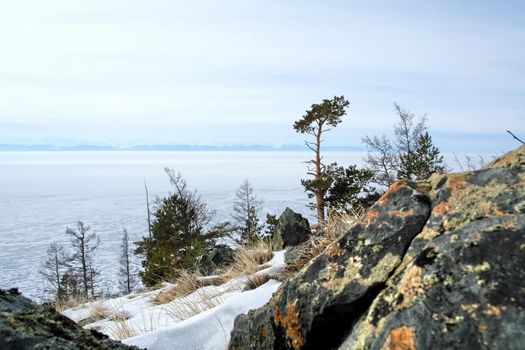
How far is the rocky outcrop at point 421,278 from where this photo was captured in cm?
157

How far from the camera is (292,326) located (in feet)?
7.82

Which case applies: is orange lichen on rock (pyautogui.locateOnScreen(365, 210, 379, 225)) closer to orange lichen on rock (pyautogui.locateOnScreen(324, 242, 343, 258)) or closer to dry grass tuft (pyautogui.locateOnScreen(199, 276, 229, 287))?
orange lichen on rock (pyautogui.locateOnScreen(324, 242, 343, 258))

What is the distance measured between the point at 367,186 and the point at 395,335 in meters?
23.0

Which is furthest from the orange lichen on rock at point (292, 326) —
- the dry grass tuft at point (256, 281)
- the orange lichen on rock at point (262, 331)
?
the dry grass tuft at point (256, 281)

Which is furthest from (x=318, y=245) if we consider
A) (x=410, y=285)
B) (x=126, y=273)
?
(x=126, y=273)

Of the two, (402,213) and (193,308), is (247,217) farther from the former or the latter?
(402,213)

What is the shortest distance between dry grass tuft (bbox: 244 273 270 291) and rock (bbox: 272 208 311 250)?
7.20m

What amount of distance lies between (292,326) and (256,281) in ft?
12.4

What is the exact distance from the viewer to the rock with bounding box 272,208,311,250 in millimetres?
13844

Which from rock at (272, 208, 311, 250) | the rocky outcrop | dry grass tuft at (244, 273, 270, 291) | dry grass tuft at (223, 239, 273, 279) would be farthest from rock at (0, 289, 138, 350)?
rock at (272, 208, 311, 250)

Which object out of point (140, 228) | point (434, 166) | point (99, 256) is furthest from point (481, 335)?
point (140, 228)

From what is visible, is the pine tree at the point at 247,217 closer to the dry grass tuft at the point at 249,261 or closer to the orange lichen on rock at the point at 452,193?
the dry grass tuft at the point at 249,261

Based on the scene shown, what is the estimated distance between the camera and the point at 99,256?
9600 cm

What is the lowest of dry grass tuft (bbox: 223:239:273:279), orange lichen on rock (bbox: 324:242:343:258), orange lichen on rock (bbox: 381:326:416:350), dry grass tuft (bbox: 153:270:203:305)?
dry grass tuft (bbox: 153:270:203:305)
